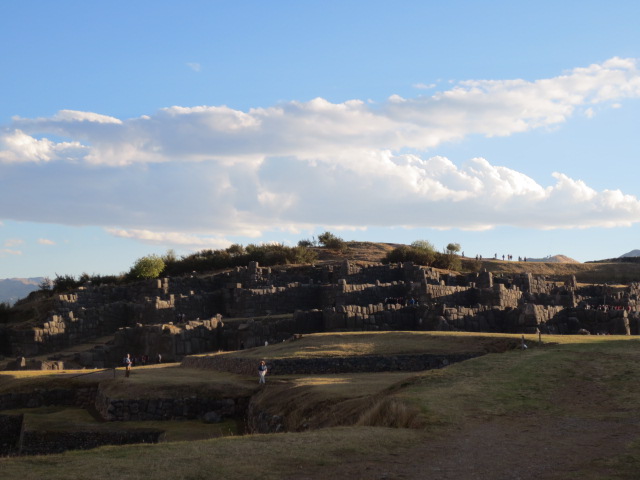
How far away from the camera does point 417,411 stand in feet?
57.9

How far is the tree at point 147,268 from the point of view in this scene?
2849 inches

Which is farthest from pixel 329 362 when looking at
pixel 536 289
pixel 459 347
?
pixel 536 289

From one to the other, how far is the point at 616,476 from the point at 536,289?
5146 cm

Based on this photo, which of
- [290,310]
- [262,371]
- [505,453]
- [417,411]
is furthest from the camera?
[290,310]

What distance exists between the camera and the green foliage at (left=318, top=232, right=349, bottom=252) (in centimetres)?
9112

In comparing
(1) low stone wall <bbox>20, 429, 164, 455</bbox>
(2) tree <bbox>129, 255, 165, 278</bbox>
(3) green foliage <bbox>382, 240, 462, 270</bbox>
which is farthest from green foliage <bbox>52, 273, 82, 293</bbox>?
(1) low stone wall <bbox>20, 429, 164, 455</bbox>

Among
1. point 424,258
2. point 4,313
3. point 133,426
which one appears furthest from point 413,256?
point 133,426

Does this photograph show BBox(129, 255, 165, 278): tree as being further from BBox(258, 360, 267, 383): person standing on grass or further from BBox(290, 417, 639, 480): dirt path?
BBox(290, 417, 639, 480): dirt path

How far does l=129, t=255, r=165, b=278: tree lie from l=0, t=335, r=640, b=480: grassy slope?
45.0 metres

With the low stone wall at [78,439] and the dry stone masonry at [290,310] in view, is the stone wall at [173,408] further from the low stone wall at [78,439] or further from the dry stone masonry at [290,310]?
the dry stone masonry at [290,310]

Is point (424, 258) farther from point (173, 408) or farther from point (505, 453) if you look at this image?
point (505, 453)

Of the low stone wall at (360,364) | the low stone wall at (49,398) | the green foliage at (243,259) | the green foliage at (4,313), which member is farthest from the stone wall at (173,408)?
the green foliage at (243,259)

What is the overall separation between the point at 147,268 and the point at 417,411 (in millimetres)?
57746

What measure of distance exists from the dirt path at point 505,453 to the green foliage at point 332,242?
72.7 meters
